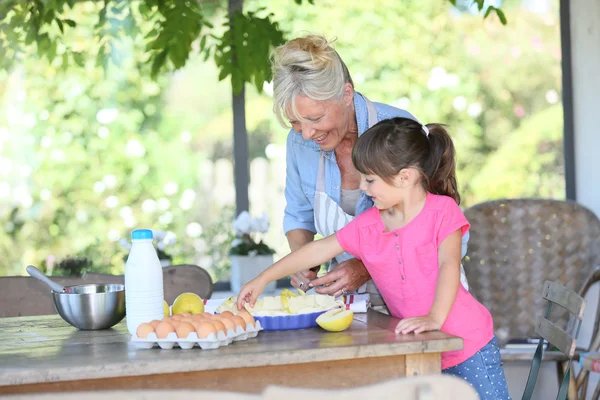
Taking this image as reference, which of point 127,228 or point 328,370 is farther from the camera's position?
point 127,228

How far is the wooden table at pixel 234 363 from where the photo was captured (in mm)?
1585

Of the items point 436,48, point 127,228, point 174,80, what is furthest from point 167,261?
point 436,48

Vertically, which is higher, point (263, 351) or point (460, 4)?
point (460, 4)

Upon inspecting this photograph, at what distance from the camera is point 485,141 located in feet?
12.9

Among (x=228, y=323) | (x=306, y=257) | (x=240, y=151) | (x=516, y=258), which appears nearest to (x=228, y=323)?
(x=228, y=323)

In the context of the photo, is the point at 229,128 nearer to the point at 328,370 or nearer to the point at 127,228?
the point at 127,228

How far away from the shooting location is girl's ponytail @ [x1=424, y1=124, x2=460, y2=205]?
2.22 meters

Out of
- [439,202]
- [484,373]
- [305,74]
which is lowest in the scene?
[484,373]

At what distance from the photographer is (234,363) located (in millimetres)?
1620

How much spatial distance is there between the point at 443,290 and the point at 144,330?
0.69 meters

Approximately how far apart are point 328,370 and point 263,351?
16cm

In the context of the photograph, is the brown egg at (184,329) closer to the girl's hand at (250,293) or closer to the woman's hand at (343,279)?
the girl's hand at (250,293)

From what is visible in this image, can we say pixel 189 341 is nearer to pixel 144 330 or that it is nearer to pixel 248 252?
pixel 144 330

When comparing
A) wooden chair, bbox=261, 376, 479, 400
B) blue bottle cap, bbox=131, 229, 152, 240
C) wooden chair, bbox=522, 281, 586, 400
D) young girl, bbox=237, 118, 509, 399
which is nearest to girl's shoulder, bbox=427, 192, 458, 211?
young girl, bbox=237, 118, 509, 399
